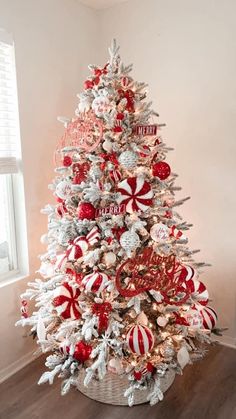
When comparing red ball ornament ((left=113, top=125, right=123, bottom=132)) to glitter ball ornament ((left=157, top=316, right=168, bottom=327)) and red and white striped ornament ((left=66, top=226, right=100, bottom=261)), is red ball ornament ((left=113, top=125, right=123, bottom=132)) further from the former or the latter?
glitter ball ornament ((left=157, top=316, right=168, bottom=327))

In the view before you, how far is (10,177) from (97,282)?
3.20 ft

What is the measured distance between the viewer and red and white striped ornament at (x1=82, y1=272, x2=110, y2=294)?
5.43ft

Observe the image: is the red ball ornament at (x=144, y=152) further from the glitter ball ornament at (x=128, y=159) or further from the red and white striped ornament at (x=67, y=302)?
the red and white striped ornament at (x=67, y=302)

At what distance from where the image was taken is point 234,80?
83.6 inches

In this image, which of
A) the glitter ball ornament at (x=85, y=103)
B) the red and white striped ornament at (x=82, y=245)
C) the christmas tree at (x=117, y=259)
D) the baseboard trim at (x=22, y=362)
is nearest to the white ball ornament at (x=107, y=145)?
the christmas tree at (x=117, y=259)

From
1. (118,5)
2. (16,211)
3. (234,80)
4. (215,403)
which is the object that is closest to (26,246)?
(16,211)

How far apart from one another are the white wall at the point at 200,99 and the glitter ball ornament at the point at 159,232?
74 cm

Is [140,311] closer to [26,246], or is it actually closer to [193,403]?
[193,403]

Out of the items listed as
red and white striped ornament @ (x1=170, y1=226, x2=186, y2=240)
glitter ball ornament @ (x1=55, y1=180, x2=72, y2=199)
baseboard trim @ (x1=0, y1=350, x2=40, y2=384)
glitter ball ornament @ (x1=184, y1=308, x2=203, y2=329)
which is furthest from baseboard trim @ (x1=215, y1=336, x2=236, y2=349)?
glitter ball ornament @ (x1=55, y1=180, x2=72, y2=199)

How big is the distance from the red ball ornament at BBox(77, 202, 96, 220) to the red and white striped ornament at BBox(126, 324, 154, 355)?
24.1 inches

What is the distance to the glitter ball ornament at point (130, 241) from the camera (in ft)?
5.44

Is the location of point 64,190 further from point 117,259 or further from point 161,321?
point 161,321

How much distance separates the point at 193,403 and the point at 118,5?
273 cm

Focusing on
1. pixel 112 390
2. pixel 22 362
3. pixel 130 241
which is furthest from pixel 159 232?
pixel 22 362
